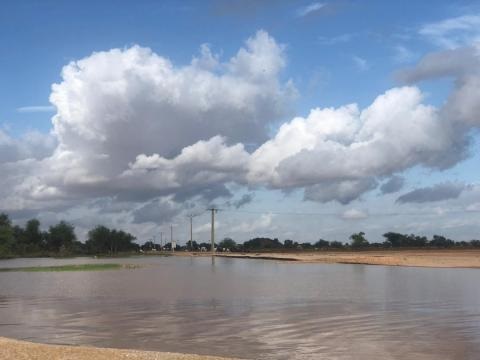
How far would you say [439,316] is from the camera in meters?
26.4

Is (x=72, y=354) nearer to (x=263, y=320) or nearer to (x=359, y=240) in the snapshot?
(x=263, y=320)

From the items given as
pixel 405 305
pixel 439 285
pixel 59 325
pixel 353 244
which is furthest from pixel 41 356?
pixel 353 244

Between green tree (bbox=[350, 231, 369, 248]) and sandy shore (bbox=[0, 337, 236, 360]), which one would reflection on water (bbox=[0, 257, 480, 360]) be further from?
green tree (bbox=[350, 231, 369, 248])

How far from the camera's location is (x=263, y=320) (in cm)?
2534

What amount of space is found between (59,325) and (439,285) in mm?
30322

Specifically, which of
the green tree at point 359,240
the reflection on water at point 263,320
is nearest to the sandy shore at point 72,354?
the reflection on water at point 263,320

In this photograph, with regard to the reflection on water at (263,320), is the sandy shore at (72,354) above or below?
above

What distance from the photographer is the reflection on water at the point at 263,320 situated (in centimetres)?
1892

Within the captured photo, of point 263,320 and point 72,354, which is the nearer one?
point 72,354

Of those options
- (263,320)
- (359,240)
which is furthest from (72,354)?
(359,240)

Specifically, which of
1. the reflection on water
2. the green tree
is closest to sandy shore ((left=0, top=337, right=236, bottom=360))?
the reflection on water

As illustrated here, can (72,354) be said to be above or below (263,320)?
above

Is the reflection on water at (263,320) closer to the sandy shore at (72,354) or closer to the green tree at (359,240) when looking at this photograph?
the sandy shore at (72,354)

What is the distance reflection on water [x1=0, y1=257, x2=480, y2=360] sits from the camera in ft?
62.1
